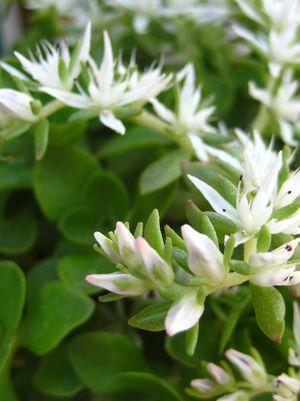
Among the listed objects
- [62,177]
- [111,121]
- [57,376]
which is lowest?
[57,376]

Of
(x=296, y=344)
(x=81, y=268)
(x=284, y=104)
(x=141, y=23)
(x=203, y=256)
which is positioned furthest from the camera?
(x=141, y=23)

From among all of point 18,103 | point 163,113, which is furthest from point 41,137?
point 163,113

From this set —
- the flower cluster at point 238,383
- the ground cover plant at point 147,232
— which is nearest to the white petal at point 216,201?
the ground cover plant at point 147,232

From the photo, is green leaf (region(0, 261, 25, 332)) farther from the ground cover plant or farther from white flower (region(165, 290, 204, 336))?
white flower (region(165, 290, 204, 336))

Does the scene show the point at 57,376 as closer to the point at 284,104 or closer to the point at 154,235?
the point at 154,235

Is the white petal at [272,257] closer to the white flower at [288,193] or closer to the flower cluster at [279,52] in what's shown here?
the white flower at [288,193]

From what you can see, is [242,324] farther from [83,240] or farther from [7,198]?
[7,198]

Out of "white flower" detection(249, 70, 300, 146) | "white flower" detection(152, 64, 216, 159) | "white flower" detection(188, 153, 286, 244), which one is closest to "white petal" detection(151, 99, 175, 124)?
"white flower" detection(152, 64, 216, 159)
